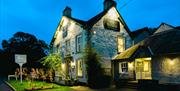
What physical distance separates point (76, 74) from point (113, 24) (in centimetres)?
694

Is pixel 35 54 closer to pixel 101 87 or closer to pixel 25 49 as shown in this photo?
pixel 25 49

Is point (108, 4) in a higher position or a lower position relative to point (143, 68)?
higher

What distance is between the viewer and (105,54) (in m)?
22.9

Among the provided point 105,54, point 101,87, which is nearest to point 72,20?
point 105,54

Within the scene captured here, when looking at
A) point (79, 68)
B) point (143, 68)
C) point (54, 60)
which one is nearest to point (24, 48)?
point (54, 60)

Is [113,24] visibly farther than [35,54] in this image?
No

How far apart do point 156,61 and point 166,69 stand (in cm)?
121

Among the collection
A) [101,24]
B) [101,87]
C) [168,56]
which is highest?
[101,24]

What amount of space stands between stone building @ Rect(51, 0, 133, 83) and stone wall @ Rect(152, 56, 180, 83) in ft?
17.4

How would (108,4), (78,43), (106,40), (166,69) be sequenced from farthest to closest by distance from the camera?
1. (108,4)
2. (78,43)
3. (106,40)
4. (166,69)

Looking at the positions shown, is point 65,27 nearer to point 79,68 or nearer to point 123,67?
point 79,68

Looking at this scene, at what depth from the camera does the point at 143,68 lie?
22672 millimetres

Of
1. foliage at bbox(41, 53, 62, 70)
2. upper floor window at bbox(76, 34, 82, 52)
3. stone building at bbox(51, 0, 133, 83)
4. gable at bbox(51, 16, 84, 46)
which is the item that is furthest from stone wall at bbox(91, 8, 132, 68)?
foliage at bbox(41, 53, 62, 70)

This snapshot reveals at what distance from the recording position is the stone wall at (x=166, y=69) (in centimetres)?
1717
